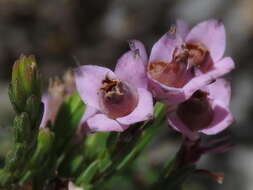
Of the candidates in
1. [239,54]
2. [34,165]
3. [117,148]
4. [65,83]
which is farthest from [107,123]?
[239,54]

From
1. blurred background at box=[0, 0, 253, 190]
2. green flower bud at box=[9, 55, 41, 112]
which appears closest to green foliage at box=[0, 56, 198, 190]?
green flower bud at box=[9, 55, 41, 112]

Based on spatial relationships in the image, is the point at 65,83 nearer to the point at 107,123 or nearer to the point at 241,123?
the point at 107,123

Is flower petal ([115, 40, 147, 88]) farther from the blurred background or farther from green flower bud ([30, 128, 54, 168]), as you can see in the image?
the blurred background

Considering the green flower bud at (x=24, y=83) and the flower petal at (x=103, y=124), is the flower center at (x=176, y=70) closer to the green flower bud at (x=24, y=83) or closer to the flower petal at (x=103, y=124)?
the flower petal at (x=103, y=124)

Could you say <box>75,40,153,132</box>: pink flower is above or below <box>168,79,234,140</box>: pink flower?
above

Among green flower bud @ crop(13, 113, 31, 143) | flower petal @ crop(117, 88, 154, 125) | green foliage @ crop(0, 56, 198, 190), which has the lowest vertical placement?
green foliage @ crop(0, 56, 198, 190)

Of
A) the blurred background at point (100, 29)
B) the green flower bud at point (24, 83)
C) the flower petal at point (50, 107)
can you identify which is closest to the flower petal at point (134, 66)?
the green flower bud at point (24, 83)
